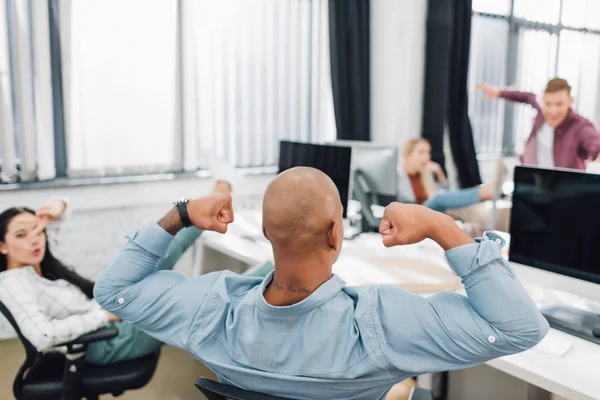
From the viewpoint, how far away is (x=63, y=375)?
5.72ft

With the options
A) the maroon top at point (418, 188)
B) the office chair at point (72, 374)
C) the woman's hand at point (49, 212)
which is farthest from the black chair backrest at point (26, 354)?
the maroon top at point (418, 188)

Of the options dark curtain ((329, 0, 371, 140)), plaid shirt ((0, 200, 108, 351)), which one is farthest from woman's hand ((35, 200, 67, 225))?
dark curtain ((329, 0, 371, 140))

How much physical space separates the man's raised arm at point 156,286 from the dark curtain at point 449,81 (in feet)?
12.6

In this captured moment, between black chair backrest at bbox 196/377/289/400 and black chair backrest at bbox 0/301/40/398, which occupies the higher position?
black chair backrest at bbox 196/377/289/400

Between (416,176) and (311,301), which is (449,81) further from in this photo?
(311,301)

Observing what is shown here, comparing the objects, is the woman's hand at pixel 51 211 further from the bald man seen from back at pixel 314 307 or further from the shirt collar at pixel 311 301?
the shirt collar at pixel 311 301

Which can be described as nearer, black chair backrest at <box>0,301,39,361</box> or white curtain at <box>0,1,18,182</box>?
black chair backrest at <box>0,301,39,361</box>

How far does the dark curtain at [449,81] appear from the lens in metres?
4.51

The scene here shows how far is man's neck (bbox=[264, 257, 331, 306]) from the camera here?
1023 millimetres

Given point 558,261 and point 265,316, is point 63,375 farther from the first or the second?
point 558,261

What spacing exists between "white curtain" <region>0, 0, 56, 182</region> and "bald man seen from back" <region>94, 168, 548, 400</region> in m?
2.22

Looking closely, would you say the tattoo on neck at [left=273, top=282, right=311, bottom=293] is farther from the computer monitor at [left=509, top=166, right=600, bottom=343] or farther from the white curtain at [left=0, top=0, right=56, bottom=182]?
the white curtain at [left=0, top=0, right=56, bottom=182]

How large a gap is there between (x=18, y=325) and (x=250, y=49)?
2514 millimetres

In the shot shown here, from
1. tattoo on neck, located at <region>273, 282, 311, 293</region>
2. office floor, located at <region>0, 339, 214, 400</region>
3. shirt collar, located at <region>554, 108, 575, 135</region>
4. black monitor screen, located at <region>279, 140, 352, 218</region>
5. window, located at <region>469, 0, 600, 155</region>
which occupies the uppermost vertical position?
window, located at <region>469, 0, 600, 155</region>
